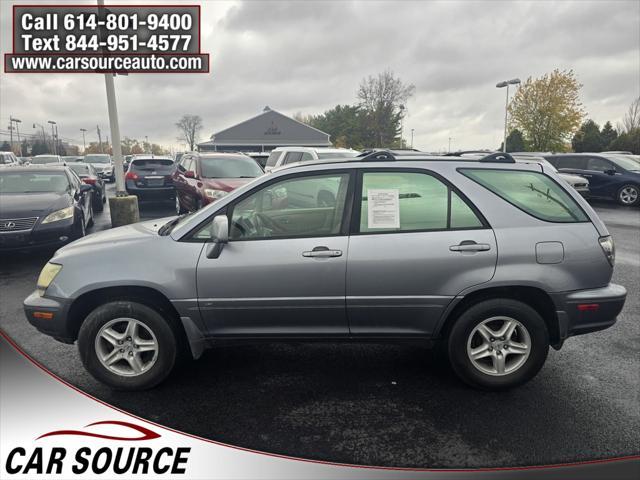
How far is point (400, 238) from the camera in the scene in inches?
128

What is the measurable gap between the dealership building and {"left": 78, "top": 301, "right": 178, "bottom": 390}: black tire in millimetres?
48567

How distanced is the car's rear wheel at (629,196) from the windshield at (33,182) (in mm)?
16265

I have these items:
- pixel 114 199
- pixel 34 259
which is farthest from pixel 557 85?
pixel 34 259

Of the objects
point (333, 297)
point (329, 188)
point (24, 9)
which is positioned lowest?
point (333, 297)

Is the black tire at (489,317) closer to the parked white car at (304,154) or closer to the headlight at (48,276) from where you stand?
the headlight at (48,276)

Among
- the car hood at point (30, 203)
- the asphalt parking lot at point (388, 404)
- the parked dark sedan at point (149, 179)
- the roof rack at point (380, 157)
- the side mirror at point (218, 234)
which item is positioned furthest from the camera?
the parked dark sedan at point (149, 179)

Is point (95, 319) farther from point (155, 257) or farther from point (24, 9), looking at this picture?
point (24, 9)

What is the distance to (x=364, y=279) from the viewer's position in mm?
3217

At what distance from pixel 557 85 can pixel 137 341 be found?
4509 centimetres

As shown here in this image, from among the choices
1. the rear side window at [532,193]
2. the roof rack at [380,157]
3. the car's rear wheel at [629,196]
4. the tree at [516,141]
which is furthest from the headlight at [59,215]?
the tree at [516,141]

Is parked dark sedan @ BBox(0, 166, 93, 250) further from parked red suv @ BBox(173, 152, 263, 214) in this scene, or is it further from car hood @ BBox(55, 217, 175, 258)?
car hood @ BBox(55, 217, 175, 258)

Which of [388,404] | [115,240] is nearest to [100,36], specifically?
[115,240]

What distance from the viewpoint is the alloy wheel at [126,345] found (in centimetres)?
330

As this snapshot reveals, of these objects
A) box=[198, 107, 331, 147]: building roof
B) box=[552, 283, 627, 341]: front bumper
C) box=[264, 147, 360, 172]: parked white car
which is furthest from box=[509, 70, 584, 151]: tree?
box=[552, 283, 627, 341]: front bumper
